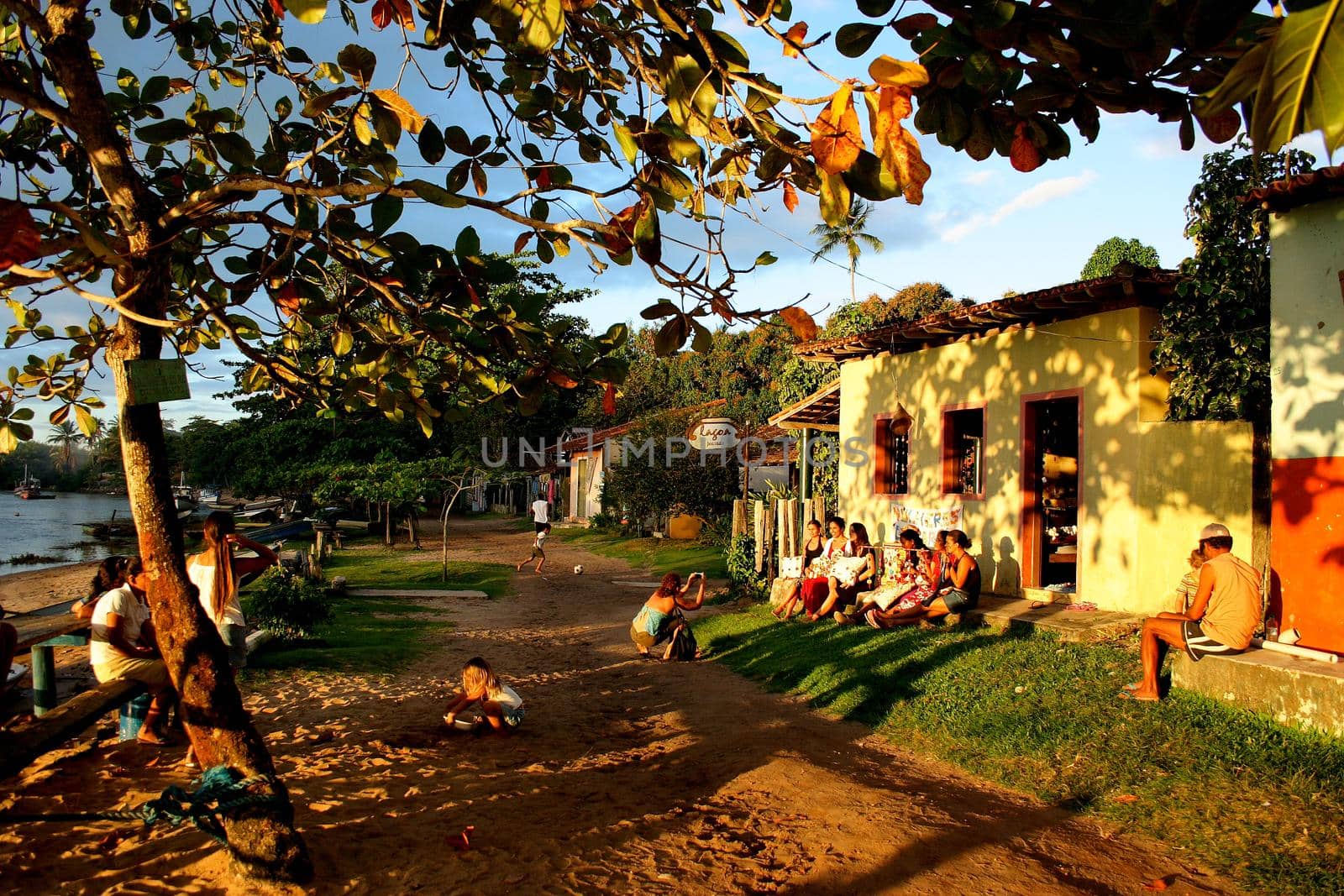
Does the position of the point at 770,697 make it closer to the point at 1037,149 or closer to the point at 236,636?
the point at 236,636

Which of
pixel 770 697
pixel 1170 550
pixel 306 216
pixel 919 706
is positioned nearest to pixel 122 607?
pixel 306 216

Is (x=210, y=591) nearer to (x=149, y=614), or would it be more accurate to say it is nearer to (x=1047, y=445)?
(x=149, y=614)

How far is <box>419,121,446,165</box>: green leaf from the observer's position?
3.77 m

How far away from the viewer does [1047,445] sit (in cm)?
1312

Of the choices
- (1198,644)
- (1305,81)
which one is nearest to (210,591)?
(1305,81)

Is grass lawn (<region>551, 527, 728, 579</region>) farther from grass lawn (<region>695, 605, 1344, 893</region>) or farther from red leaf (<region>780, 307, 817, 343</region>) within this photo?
red leaf (<region>780, 307, 817, 343</region>)

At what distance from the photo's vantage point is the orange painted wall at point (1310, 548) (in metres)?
6.10

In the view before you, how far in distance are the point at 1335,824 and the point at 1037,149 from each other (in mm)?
4295

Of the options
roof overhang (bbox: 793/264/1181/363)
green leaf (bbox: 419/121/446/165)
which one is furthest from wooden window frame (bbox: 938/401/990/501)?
green leaf (bbox: 419/121/446/165)

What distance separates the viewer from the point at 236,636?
6973 mm

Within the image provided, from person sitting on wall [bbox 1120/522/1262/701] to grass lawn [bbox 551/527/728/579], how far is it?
10272 mm

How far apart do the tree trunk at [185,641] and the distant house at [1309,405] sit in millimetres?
6791

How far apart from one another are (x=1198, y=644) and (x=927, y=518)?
5465mm

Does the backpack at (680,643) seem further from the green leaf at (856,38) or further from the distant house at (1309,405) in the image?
the green leaf at (856,38)
